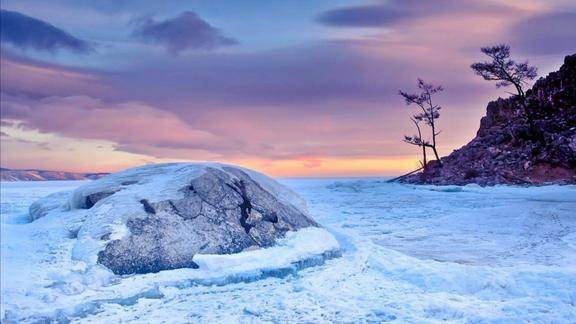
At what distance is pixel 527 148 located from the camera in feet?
74.7

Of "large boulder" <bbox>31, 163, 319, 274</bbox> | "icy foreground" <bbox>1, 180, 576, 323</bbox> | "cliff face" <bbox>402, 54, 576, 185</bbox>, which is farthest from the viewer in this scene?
"cliff face" <bbox>402, 54, 576, 185</bbox>

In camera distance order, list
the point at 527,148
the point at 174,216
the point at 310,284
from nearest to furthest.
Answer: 1. the point at 310,284
2. the point at 174,216
3. the point at 527,148

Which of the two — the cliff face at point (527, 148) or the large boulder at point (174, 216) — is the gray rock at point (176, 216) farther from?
the cliff face at point (527, 148)

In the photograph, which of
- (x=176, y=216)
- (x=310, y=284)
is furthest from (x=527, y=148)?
(x=176, y=216)

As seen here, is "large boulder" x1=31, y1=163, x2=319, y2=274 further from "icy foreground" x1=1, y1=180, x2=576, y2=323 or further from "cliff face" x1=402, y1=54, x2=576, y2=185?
"cliff face" x1=402, y1=54, x2=576, y2=185

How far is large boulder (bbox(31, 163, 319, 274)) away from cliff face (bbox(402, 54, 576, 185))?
1681cm

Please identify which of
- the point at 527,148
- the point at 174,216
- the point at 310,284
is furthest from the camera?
the point at 527,148

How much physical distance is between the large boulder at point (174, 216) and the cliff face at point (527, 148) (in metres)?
16.8

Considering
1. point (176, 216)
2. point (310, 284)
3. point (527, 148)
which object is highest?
point (527, 148)

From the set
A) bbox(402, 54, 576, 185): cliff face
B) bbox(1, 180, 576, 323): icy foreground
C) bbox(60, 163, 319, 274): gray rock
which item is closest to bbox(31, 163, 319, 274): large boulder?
bbox(60, 163, 319, 274): gray rock

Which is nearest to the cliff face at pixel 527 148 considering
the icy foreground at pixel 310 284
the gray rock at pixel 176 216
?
the icy foreground at pixel 310 284

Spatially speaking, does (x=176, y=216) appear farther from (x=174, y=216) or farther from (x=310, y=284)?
(x=310, y=284)

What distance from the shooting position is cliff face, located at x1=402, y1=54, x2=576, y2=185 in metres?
20.3

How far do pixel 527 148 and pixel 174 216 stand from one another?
2185cm
